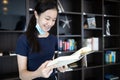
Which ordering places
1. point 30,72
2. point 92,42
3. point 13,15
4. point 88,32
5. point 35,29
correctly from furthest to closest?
point 88,32 < point 92,42 < point 13,15 < point 35,29 < point 30,72

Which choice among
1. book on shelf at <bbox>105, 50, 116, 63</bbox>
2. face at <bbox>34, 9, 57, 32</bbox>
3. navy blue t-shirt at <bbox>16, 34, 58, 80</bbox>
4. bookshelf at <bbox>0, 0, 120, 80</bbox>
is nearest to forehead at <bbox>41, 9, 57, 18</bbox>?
face at <bbox>34, 9, 57, 32</bbox>

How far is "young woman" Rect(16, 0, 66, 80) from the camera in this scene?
3.68 ft

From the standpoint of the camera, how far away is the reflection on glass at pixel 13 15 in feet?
7.75

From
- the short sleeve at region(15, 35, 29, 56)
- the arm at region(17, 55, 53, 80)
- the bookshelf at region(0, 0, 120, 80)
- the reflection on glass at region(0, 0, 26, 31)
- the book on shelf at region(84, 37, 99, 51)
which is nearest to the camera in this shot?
the arm at region(17, 55, 53, 80)

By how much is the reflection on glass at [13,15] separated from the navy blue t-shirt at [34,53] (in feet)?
4.17

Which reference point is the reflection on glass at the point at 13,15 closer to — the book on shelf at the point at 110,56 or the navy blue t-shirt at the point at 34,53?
the navy blue t-shirt at the point at 34,53

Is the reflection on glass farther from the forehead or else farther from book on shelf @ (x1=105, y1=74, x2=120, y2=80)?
book on shelf @ (x1=105, y1=74, x2=120, y2=80)

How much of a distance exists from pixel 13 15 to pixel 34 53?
1419 mm

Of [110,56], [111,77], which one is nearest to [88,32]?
[110,56]

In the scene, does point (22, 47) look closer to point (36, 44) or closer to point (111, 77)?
point (36, 44)

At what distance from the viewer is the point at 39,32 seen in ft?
4.02

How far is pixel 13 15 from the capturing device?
2.43m

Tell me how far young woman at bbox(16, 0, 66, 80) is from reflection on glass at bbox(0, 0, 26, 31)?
125 cm

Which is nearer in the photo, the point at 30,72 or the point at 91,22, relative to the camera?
the point at 30,72
